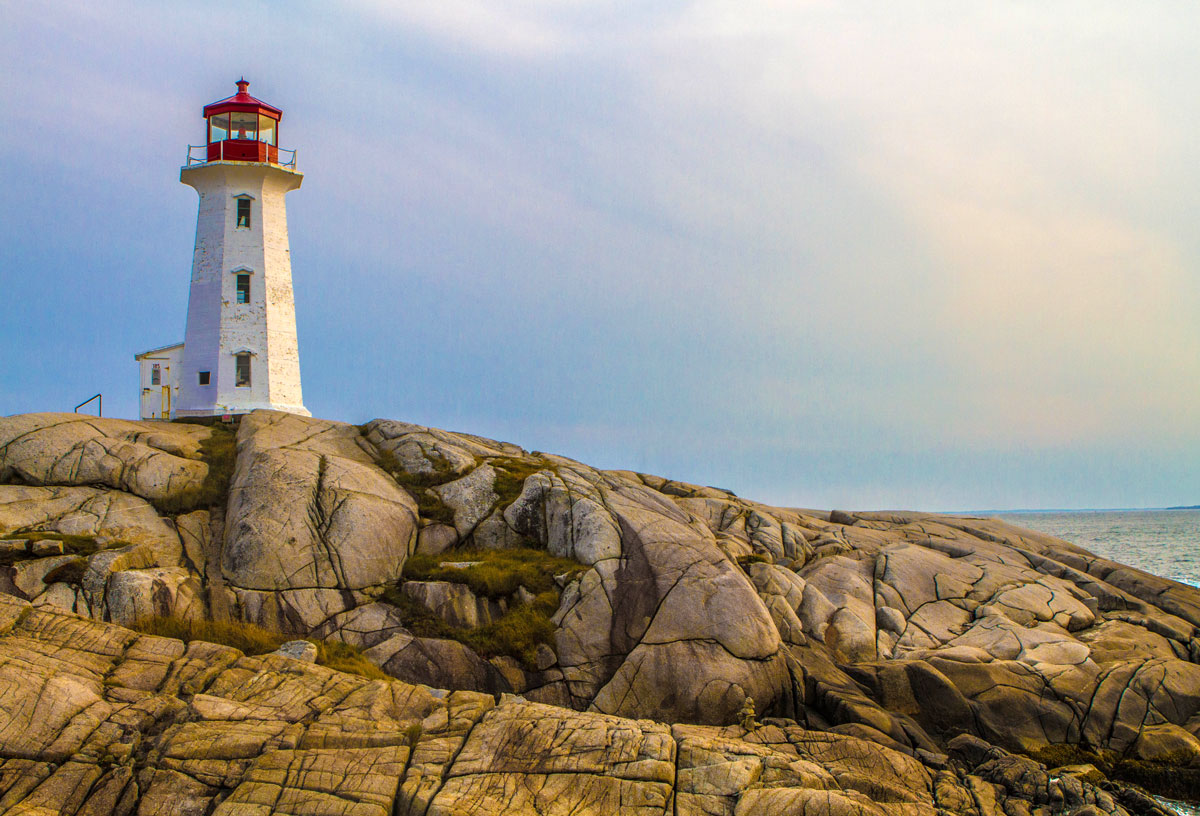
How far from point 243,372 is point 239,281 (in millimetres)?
3967

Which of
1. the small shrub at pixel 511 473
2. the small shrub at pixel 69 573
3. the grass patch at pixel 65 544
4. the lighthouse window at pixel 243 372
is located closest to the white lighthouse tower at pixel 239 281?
the lighthouse window at pixel 243 372

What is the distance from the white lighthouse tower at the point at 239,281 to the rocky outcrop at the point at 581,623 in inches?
190

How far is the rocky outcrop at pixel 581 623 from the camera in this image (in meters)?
15.6

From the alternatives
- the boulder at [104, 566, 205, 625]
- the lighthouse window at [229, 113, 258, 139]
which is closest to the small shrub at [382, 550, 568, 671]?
the boulder at [104, 566, 205, 625]

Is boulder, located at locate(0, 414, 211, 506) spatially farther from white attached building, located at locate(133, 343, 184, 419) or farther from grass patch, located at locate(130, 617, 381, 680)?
white attached building, located at locate(133, 343, 184, 419)

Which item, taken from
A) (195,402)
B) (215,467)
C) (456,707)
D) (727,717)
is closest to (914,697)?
(727,717)

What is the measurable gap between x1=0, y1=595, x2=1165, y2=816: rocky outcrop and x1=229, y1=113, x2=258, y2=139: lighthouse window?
2617 centimetres

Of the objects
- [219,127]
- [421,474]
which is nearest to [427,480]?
[421,474]

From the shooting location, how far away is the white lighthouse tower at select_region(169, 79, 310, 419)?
35.9m

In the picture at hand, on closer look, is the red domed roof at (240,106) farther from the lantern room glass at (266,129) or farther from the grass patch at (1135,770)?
the grass patch at (1135,770)

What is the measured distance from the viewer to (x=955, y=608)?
29.7 meters

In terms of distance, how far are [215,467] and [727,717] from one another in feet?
58.8

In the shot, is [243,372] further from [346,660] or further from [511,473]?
[346,660]

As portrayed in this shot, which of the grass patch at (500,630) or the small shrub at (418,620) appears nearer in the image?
the grass patch at (500,630)
